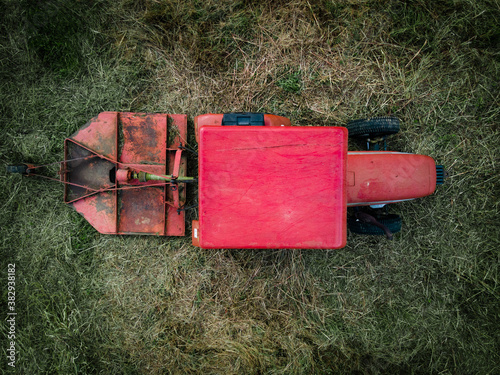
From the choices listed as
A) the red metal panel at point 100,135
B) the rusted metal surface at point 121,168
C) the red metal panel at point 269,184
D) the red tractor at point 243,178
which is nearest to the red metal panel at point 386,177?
the red tractor at point 243,178

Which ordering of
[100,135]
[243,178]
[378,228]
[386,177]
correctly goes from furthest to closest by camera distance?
[100,135] < [378,228] < [386,177] < [243,178]

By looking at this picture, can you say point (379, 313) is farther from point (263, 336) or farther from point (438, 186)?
point (438, 186)

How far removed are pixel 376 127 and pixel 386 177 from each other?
658mm

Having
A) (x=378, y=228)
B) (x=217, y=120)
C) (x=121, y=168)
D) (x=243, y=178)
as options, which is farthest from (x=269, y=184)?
(x=121, y=168)

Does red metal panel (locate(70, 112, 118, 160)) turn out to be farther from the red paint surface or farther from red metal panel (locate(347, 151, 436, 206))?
red metal panel (locate(347, 151, 436, 206))

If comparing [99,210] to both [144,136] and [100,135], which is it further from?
[144,136]

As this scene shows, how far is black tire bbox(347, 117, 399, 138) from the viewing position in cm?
265

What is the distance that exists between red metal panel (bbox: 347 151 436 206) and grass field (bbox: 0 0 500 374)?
2.66ft

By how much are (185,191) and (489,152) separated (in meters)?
3.71

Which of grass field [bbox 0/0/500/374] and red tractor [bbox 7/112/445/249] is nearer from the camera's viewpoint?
red tractor [bbox 7/112/445/249]

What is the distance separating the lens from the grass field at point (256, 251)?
9.99 ft

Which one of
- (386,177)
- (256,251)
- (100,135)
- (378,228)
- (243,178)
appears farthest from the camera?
(256,251)

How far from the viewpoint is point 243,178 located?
171cm

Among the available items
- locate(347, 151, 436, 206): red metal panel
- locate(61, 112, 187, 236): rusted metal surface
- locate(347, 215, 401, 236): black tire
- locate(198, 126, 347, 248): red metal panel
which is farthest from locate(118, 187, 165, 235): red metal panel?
locate(347, 215, 401, 236): black tire
